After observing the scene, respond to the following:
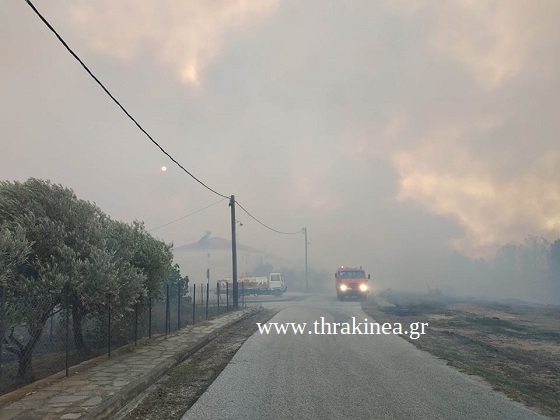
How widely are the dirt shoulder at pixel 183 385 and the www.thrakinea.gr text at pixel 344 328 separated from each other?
12.1 ft

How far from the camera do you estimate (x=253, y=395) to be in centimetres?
754

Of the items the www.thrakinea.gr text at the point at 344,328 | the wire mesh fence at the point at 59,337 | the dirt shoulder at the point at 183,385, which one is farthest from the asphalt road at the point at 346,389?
the www.thrakinea.gr text at the point at 344,328

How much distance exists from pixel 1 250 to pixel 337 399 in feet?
21.6

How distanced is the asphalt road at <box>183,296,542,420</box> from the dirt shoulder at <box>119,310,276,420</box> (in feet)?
0.76

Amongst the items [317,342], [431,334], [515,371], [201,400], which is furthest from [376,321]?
[201,400]

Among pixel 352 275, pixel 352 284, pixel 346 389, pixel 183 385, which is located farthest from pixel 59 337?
pixel 352 275

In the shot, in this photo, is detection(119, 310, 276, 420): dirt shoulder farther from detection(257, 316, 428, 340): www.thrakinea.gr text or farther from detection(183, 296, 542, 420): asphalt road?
detection(257, 316, 428, 340): www.thrakinea.gr text

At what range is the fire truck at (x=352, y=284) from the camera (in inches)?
1559

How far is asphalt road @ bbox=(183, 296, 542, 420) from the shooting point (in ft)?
21.6

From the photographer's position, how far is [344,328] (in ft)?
58.9

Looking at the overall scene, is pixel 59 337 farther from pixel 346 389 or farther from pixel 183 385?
pixel 346 389

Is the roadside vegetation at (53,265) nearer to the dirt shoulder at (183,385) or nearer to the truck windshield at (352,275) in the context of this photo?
the dirt shoulder at (183,385)

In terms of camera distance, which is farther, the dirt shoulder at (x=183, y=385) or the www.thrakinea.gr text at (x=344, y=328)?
the www.thrakinea.gr text at (x=344, y=328)

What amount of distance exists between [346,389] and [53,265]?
21.9 ft
